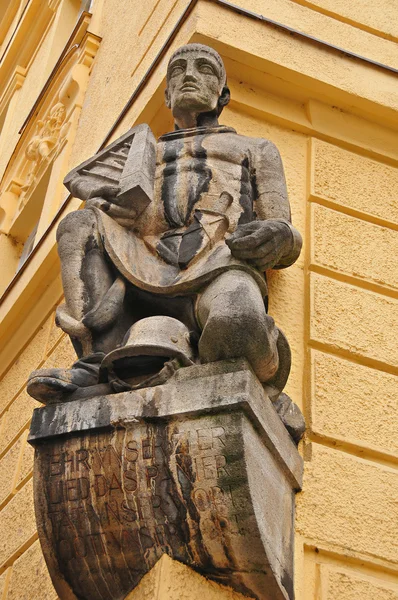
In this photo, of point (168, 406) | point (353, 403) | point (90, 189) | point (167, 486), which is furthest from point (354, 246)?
point (167, 486)

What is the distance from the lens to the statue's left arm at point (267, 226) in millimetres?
3521

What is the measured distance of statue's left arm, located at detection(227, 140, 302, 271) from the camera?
3521 mm

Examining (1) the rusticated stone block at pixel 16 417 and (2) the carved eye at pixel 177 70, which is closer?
(2) the carved eye at pixel 177 70

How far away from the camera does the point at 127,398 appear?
3289 mm

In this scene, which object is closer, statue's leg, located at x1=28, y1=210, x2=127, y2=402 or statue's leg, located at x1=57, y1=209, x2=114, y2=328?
statue's leg, located at x1=28, y1=210, x2=127, y2=402

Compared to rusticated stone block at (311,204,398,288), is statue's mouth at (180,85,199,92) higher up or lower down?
higher up

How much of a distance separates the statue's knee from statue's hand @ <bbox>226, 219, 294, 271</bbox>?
24.5 inches

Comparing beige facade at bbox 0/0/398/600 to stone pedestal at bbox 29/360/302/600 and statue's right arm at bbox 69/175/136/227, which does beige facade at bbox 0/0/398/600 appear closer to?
stone pedestal at bbox 29/360/302/600

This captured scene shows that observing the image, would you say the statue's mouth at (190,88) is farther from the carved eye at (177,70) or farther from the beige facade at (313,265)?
the beige facade at (313,265)

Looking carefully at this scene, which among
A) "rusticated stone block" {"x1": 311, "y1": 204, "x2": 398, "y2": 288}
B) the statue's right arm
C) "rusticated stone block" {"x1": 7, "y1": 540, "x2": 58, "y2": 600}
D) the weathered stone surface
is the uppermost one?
"rusticated stone block" {"x1": 311, "y1": 204, "x2": 398, "y2": 288}

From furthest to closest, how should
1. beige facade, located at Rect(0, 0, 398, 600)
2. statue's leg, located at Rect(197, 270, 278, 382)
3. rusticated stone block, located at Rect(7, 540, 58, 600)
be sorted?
rusticated stone block, located at Rect(7, 540, 58, 600), beige facade, located at Rect(0, 0, 398, 600), statue's leg, located at Rect(197, 270, 278, 382)

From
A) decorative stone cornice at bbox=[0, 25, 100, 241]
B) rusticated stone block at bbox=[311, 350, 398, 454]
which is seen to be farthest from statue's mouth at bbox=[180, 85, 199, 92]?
decorative stone cornice at bbox=[0, 25, 100, 241]

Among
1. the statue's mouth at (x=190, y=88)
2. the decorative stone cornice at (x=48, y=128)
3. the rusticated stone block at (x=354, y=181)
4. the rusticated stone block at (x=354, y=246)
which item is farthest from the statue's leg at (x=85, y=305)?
the decorative stone cornice at (x=48, y=128)

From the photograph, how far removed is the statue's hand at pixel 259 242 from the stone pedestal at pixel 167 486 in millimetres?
471
